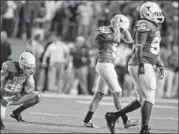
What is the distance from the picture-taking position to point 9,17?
2419cm

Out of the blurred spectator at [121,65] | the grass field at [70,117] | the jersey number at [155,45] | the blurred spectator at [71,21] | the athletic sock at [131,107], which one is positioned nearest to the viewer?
the jersey number at [155,45]

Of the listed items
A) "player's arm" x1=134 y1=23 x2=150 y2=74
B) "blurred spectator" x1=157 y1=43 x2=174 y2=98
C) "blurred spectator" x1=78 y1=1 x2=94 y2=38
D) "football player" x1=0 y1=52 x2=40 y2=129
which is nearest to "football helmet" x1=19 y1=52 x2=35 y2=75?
"football player" x1=0 y1=52 x2=40 y2=129

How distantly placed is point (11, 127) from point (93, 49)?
1182cm

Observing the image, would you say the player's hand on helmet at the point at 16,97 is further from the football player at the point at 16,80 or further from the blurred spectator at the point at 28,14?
the blurred spectator at the point at 28,14

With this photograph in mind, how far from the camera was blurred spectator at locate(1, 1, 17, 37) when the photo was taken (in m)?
23.6

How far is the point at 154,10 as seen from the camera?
10961 mm

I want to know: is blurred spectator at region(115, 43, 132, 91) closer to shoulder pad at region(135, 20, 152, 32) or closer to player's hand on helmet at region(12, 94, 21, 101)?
player's hand on helmet at region(12, 94, 21, 101)

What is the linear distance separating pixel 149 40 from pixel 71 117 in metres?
4.38

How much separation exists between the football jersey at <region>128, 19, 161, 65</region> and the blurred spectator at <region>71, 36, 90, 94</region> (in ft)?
35.3

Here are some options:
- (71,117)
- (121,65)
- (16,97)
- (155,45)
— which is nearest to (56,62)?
(121,65)

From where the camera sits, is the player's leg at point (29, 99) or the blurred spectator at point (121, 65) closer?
the player's leg at point (29, 99)

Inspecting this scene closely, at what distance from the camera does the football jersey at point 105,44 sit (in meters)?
12.1

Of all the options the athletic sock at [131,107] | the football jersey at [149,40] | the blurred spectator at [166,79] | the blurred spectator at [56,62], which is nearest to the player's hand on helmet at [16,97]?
the athletic sock at [131,107]

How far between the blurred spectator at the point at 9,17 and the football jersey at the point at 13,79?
11.7m
